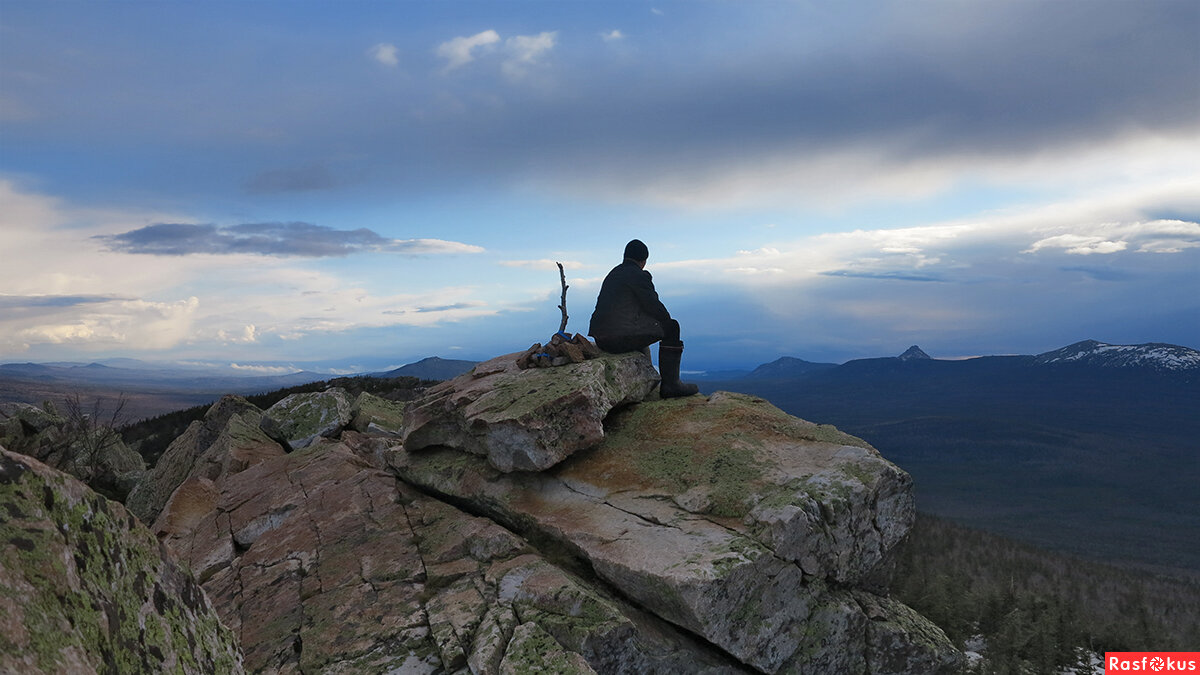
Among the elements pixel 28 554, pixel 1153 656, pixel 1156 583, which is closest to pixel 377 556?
pixel 28 554

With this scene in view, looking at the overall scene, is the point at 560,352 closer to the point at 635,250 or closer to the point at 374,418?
the point at 635,250

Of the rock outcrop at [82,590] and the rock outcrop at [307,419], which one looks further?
the rock outcrop at [307,419]

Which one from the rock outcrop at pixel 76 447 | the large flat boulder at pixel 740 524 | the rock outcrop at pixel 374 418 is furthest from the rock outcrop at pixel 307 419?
the rock outcrop at pixel 76 447

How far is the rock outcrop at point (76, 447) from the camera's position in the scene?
83.7 ft

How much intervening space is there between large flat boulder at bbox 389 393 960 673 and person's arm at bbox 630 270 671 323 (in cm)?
282

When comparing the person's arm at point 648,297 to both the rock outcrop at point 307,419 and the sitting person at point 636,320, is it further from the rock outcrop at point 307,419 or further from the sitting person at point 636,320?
the rock outcrop at point 307,419

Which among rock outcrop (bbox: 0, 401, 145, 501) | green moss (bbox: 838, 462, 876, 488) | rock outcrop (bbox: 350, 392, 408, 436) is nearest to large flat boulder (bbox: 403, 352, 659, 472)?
green moss (bbox: 838, 462, 876, 488)

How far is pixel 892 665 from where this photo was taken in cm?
1075

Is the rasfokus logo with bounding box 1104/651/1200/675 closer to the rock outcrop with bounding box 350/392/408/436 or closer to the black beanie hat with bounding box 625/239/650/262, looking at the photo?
the black beanie hat with bounding box 625/239/650/262

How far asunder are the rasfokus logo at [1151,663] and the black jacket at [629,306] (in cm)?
1309

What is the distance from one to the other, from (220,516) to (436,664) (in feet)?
25.1

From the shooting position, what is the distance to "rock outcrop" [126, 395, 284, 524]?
17688 millimetres

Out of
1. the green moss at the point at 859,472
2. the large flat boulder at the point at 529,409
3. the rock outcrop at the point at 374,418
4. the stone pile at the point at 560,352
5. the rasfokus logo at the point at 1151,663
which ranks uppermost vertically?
the stone pile at the point at 560,352

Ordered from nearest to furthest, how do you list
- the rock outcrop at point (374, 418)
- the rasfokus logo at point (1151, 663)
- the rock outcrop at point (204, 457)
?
the rasfokus logo at point (1151, 663), the rock outcrop at point (204, 457), the rock outcrop at point (374, 418)
